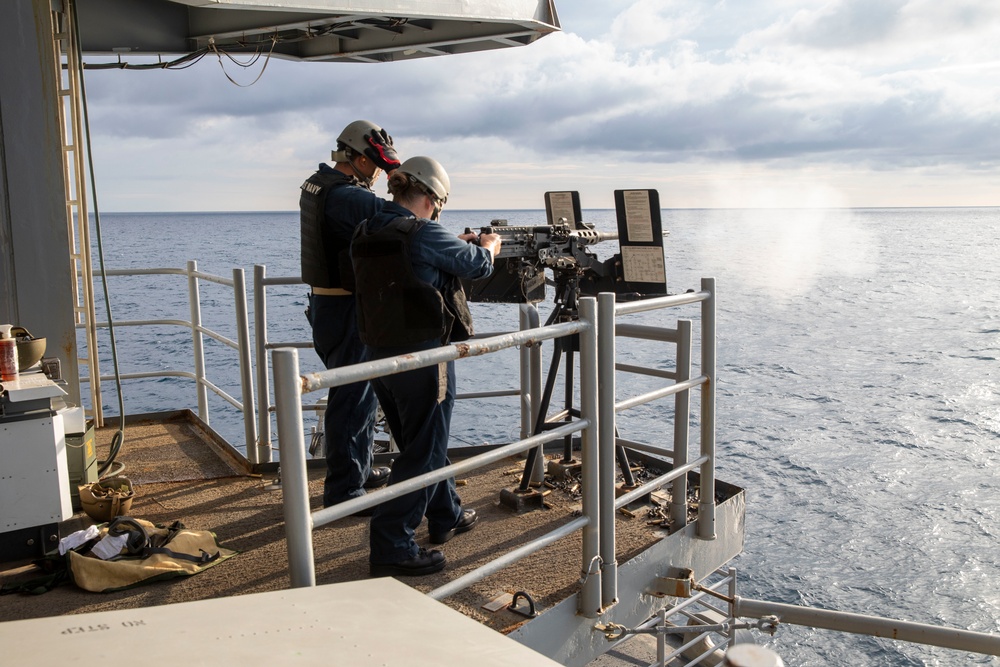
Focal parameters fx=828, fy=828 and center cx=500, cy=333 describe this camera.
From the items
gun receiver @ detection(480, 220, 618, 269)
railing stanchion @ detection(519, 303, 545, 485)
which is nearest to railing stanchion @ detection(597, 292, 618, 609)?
gun receiver @ detection(480, 220, 618, 269)

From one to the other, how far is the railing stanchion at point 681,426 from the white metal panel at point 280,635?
2685 mm

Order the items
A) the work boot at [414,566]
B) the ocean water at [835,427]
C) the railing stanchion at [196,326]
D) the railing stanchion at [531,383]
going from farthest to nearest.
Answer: the ocean water at [835,427] → the railing stanchion at [196,326] → the railing stanchion at [531,383] → the work boot at [414,566]

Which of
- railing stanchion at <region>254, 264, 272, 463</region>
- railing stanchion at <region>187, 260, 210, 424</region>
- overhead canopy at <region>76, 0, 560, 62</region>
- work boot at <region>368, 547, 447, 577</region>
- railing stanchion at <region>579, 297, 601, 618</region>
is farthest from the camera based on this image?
railing stanchion at <region>187, 260, 210, 424</region>

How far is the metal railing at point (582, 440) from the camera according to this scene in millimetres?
1995

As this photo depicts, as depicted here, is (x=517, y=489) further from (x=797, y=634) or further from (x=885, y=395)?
(x=885, y=395)

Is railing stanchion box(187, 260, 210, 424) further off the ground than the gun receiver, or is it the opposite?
the gun receiver

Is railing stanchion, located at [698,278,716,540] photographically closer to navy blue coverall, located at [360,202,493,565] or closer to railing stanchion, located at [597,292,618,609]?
railing stanchion, located at [597,292,618,609]

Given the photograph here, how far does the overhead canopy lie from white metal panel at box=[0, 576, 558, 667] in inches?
174

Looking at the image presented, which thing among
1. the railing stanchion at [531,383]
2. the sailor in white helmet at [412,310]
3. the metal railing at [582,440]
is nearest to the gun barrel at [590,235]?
the railing stanchion at [531,383]

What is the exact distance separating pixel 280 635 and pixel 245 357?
182 inches

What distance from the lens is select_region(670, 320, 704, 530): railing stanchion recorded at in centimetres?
405

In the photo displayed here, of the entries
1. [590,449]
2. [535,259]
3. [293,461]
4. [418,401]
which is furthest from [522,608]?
[535,259]

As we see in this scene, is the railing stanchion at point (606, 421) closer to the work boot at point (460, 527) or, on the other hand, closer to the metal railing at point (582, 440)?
the metal railing at point (582, 440)

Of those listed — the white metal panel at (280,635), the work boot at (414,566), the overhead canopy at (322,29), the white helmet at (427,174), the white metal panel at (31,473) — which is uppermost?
the overhead canopy at (322,29)
